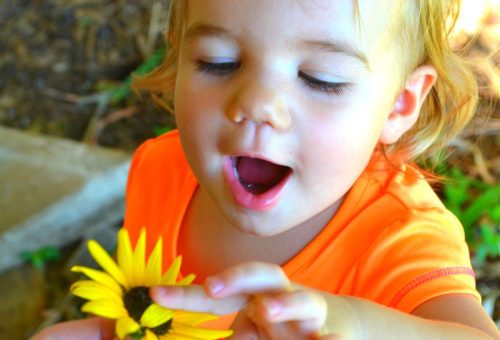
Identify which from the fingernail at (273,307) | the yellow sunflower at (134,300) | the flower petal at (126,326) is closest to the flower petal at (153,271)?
the yellow sunflower at (134,300)

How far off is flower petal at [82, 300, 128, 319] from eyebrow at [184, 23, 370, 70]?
41 cm

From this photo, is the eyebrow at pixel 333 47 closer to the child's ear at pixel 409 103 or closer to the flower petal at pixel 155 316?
the child's ear at pixel 409 103

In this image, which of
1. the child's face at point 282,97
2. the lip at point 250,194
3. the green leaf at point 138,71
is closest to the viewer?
the child's face at point 282,97

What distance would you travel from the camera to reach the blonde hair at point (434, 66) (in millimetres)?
1147

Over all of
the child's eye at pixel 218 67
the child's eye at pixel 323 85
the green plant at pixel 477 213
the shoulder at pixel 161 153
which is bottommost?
the green plant at pixel 477 213

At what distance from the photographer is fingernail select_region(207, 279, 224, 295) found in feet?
2.59

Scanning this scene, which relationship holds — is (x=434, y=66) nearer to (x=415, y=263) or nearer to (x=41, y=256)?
(x=415, y=263)

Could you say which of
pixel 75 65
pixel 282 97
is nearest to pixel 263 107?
pixel 282 97

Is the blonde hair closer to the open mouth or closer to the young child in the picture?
the young child

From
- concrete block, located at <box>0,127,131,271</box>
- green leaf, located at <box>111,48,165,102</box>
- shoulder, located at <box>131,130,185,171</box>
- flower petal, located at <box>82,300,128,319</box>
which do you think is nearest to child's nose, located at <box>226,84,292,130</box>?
flower petal, located at <box>82,300,128,319</box>

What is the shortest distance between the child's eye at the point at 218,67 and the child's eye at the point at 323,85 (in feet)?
0.32

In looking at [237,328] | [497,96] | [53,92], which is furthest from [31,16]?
[237,328]

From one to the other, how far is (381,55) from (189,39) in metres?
0.29

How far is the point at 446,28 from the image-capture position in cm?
131
